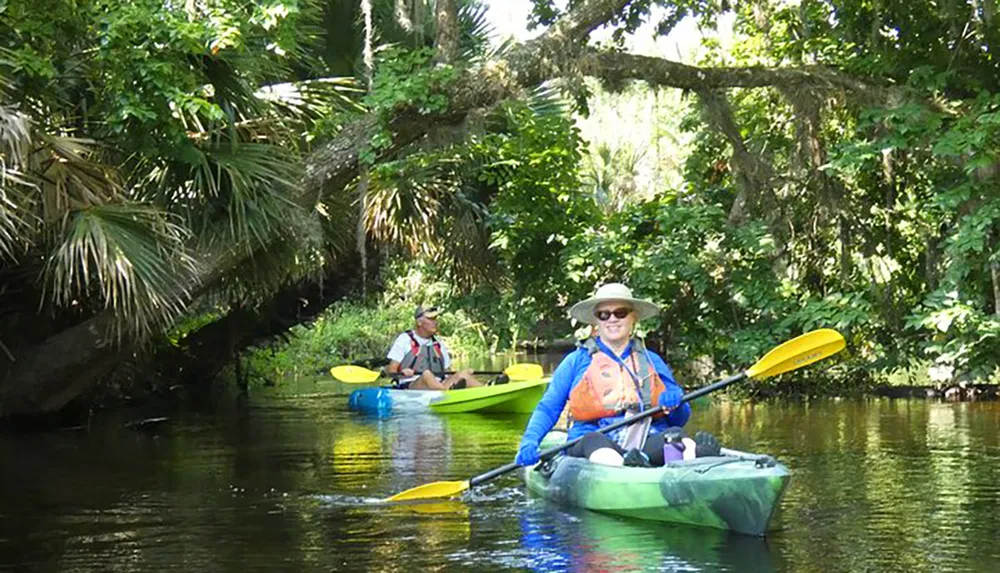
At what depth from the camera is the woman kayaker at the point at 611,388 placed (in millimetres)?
8570

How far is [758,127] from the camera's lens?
57.8ft

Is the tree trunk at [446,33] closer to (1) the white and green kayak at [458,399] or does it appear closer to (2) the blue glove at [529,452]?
(1) the white and green kayak at [458,399]

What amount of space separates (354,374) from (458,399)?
257 centimetres

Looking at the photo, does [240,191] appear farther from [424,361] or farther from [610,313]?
Answer: [424,361]

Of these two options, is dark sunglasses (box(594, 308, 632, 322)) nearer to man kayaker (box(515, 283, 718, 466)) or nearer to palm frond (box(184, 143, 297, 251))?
man kayaker (box(515, 283, 718, 466))

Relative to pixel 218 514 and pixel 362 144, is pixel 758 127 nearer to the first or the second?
pixel 362 144

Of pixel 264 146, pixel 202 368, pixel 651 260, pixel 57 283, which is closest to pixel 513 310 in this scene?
pixel 651 260

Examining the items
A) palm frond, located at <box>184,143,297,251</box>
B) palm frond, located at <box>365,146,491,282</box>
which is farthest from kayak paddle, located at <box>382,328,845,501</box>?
palm frond, located at <box>365,146,491,282</box>

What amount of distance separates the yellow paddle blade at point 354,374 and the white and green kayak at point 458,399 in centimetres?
95

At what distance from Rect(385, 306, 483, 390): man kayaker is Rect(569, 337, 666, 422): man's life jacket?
8.04 m

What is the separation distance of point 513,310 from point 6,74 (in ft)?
28.6

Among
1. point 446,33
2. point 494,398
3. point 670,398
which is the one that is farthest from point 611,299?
point 494,398

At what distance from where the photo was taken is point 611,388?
8.68 meters

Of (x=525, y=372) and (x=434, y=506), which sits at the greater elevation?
(x=525, y=372)
